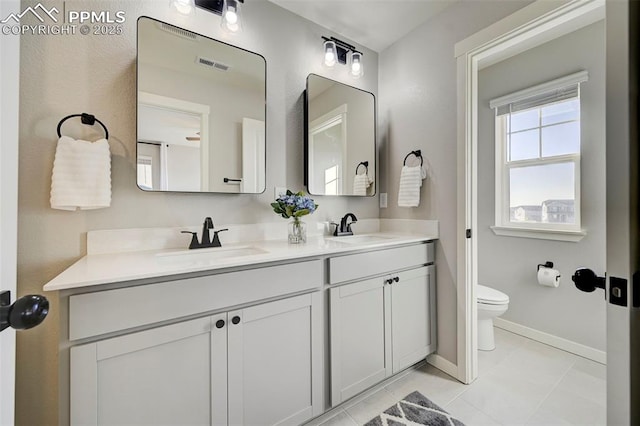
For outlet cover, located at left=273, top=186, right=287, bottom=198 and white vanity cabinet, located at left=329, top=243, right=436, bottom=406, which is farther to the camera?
outlet cover, located at left=273, top=186, right=287, bottom=198

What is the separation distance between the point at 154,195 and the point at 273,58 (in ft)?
3.80

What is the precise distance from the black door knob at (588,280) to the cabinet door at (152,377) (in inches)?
44.9

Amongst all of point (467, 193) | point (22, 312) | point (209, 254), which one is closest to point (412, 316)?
point (467, 193)

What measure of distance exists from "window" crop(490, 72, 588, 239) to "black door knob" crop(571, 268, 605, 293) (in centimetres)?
185

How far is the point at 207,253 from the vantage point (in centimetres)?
144

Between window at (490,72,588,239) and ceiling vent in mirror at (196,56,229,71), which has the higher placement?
ceiling vent in mirror at (196,56,229,71)

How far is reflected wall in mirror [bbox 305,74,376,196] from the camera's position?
191 cm

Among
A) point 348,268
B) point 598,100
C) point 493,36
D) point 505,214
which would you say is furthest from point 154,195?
point 598,100

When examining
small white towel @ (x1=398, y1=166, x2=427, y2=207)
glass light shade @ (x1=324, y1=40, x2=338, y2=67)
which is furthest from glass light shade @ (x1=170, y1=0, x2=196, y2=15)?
small white towel @ (x1=398, y1=166, x2=427, y2=207)

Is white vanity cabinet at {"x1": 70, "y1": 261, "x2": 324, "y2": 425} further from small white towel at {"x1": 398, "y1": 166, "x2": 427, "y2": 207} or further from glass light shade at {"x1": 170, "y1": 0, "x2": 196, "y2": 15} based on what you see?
glass light shade at {"x1": 170, "y1": 0, "x2": 196, "y2": 15}

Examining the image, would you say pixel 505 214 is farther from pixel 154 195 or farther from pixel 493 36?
pixel 154 195

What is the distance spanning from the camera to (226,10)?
5.07 ft

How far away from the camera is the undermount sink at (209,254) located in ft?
4.31

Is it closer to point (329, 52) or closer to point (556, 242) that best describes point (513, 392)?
point (556, 242)
